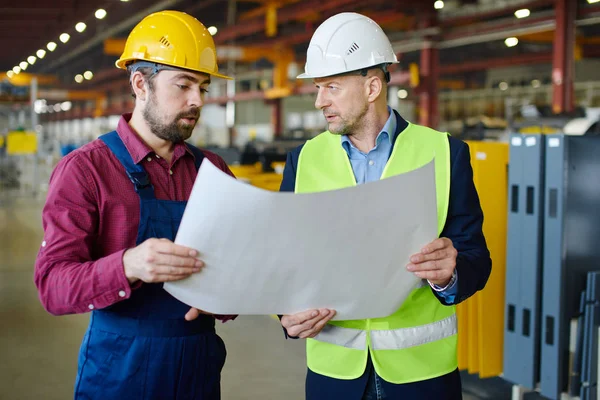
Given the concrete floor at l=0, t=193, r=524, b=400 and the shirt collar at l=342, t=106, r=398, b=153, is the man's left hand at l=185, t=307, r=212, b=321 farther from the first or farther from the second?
the concrete floor at l=0, t=193, r=524, b=400

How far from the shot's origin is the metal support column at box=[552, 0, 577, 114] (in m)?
15.1

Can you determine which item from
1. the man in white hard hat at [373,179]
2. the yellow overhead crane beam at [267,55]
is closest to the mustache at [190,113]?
the man in white hard hat at [373,179]

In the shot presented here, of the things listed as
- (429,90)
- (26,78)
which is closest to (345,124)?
(429,90)

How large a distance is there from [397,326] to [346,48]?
0.82m

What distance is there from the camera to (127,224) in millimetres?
1867

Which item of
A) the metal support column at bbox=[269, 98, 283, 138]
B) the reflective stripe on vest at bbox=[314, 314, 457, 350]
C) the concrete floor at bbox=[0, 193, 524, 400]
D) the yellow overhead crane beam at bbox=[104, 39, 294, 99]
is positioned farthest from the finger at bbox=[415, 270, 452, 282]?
the metal support column at bbox=[269, 98, 283, 138]

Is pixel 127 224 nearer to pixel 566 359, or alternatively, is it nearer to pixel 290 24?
pixel 566 359

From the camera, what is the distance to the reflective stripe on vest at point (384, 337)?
1955 millimetres

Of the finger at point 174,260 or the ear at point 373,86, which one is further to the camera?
the ear at point 373,86

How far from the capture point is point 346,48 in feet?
6.70

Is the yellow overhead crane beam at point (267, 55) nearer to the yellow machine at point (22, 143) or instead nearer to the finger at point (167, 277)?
the yellow machine at point (22, 143)

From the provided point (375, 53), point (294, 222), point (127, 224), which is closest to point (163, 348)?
point (127, 224)

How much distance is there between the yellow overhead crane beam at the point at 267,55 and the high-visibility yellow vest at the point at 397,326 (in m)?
21.0

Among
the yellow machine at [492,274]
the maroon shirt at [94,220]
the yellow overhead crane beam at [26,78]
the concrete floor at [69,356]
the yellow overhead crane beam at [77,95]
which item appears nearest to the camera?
the maroon shirt at [94,220]
